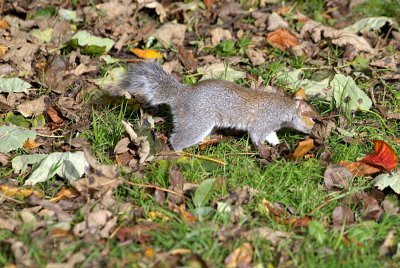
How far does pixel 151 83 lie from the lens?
468 cm

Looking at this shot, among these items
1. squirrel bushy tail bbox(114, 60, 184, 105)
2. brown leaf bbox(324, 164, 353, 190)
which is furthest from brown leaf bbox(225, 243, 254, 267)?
squirrel bushy tail bbox(114, 60, 184, 105)

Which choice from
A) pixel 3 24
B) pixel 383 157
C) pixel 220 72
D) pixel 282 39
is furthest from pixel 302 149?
pixel 3 24

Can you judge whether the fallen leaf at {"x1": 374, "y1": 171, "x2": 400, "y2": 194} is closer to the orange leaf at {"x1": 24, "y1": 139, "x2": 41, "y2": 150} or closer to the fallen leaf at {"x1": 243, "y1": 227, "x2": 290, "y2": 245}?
the fallen leaf at {"x1": 243, "y1": 227, "x2": 290, "y2": 245}

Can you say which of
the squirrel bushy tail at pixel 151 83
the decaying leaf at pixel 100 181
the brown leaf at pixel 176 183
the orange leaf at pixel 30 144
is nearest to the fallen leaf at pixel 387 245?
the brown leaf at pixel 176 183

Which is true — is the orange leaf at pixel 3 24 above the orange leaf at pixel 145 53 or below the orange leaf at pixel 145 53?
above

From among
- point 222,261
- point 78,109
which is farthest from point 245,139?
point 222,261

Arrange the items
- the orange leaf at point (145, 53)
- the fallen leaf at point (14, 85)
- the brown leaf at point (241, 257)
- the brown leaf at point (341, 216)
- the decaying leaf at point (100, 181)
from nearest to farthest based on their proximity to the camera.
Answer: the brown leaf at point (241, 257) → the brown leaf at point (341, 216) → the decaying leaf at point (100, 181) → the fallen leaf at point (14, 85) → the orange leaf at point (145, 53)

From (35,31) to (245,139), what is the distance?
2.42m

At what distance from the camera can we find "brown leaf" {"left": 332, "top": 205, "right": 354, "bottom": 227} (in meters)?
3.81

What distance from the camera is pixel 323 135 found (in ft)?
15.9

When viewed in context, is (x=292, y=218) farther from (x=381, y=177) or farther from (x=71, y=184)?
(x=71, y=184)

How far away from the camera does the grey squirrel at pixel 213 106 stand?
4.70 metres

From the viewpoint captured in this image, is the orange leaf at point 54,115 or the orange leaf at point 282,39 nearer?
the orange leaf at point 54,115

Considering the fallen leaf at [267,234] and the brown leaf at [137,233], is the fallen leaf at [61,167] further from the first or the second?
the fallen leaf at [267,234]
